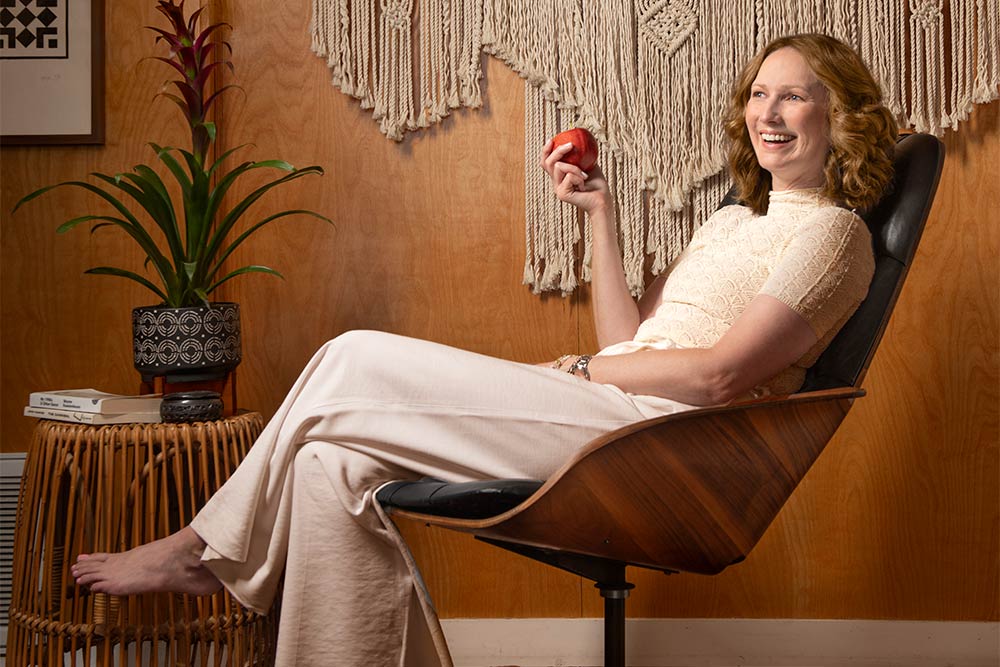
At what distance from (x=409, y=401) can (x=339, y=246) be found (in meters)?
0.86

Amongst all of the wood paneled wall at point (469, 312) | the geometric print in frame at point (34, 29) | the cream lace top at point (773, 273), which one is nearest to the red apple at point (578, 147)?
the cream lace top at point (773, 273)

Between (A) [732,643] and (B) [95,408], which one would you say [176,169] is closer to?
(B) [95,408]

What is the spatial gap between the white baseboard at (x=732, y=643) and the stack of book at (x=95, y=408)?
81 cm

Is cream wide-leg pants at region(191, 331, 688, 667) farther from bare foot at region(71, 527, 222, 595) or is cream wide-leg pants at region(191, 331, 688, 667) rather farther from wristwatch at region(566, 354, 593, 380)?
wristwatch at region(566, 354, 593, 380)

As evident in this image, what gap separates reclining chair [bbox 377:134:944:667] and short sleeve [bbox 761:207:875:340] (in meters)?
0.13

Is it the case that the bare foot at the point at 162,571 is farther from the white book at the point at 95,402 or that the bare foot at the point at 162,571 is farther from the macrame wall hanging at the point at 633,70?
the macrame wall hanging at the point at 633,70

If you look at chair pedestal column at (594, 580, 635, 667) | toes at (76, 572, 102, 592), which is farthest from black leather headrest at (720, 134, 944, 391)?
toes at (76, 572, 102, 592)

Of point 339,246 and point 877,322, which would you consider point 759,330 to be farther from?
point 339,246

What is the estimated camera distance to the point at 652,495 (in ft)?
3.48

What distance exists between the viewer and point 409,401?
1148mm

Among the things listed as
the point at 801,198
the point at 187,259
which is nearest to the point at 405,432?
the point at 187,259

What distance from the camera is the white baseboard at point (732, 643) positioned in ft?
6.15

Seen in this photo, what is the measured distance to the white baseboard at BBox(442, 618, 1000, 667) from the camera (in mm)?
1876

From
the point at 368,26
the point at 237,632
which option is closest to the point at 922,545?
the point at 237,632
